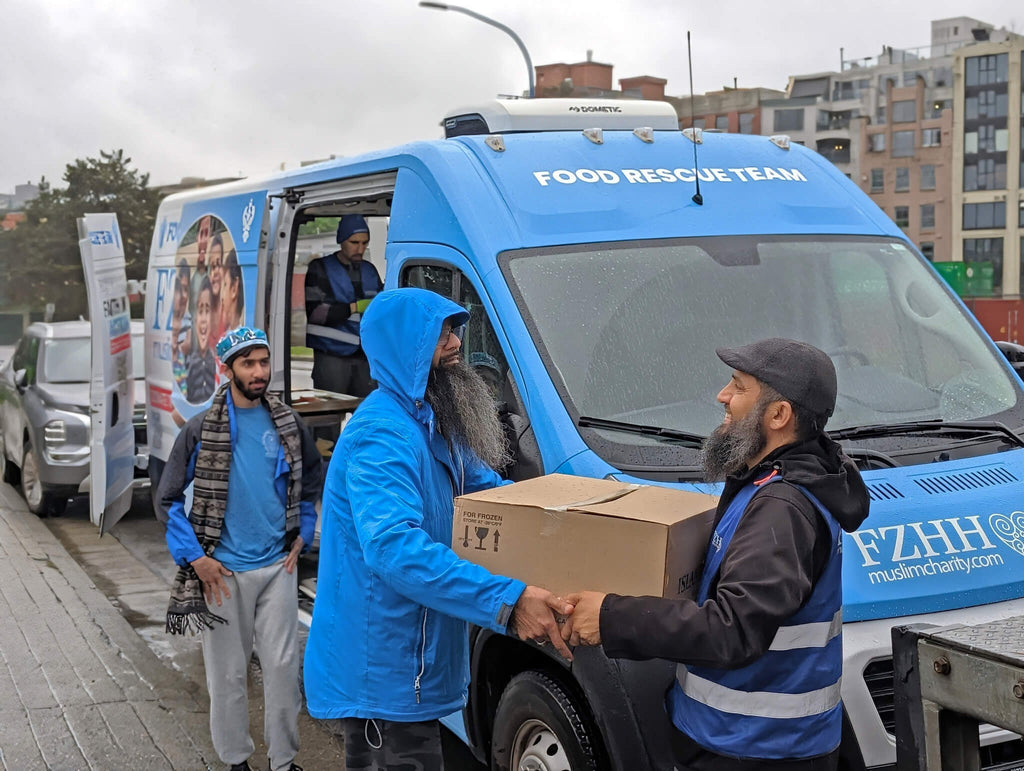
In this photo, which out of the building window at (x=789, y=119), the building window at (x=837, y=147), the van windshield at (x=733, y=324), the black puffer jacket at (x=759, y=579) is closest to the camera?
Answer: the black puffer jacket at (x=759, y=579)

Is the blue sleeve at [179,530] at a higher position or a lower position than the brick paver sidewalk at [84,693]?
higher

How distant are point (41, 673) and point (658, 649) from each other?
4770 mm

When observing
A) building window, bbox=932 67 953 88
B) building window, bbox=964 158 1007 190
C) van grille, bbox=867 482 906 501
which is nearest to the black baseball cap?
van grille, bbox=867 482 906 501

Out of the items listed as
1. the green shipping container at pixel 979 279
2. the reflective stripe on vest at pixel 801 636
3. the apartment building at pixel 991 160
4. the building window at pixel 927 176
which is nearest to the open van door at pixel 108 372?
the reflective stripe on vest at pixel 801 636

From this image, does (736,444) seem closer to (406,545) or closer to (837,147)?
(406,545)

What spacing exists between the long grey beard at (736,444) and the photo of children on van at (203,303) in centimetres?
477

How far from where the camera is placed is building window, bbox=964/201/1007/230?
316ft

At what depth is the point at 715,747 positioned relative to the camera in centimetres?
265

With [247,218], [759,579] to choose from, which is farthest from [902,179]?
[759,579]

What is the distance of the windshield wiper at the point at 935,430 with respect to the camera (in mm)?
3988

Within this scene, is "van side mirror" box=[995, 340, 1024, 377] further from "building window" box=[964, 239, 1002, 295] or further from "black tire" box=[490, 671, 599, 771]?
"building window" box=[964, 239, 1002, 295]

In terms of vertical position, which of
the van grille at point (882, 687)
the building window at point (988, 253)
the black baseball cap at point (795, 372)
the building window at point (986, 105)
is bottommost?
the van grille at point (882, 687)

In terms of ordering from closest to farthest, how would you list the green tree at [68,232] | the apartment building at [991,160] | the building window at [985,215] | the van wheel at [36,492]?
1. the van wheel at [36,492]
2. the green tree at [68,232]
3. the apartment building at [991,160]
4. the building window at [985,215]

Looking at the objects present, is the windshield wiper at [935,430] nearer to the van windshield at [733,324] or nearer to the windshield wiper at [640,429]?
the van windshield at [733,324]
